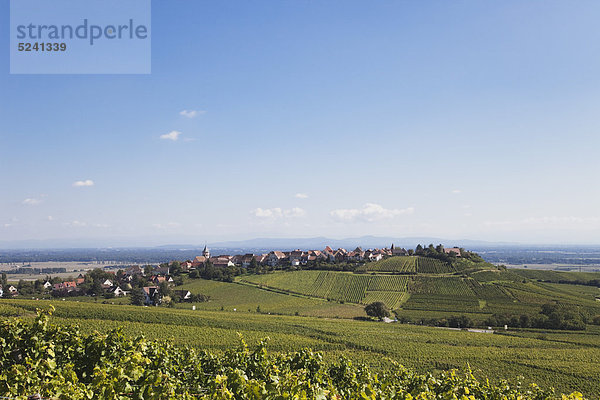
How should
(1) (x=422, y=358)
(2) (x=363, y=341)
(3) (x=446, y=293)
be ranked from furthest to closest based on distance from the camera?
1. (3) (x=446, y=293)
2. (2) (x=363, y=341)
3. (1) (x=422, y=358)

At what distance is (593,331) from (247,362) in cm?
6974

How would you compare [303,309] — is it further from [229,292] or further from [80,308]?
[80,308]

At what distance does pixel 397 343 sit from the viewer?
43.1 meters

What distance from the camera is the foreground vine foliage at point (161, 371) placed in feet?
27.4

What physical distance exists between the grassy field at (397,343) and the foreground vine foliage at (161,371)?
18732 mm

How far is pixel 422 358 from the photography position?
36969mm

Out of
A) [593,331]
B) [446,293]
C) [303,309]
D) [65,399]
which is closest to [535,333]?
[593,331]

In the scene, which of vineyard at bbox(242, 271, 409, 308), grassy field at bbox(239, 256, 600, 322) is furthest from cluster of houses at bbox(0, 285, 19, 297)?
vineyard at bbox(242, 271, 409, 308)

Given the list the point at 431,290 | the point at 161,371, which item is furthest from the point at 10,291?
the point at 431,290

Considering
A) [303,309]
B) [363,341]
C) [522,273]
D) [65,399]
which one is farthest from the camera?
[522,273]

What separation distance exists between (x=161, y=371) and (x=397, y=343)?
37599 millimetres

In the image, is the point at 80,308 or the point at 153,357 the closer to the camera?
the point at 153,357

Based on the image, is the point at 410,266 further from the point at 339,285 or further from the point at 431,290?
the point at 339,285

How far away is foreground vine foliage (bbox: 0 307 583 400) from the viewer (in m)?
8.35
